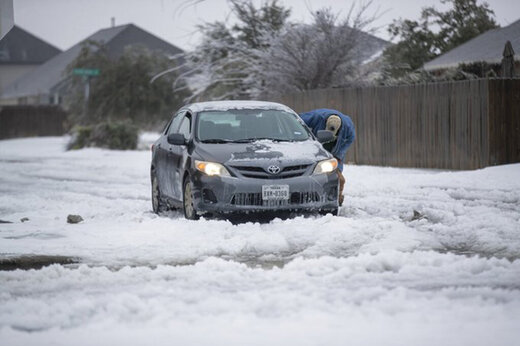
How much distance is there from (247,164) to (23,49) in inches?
3663

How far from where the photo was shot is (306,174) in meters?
11.4

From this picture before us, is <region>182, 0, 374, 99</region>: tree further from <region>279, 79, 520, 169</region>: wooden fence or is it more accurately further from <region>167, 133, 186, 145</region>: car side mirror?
<region>167, 133, 186, 145</region>: car side mirror

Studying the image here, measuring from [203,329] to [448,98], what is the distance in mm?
15775

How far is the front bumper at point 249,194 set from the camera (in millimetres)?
11109

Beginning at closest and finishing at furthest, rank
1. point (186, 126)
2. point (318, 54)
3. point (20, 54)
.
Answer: point (186, 126) → point (318, 54) → point (20, 54)

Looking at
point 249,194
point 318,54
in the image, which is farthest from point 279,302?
point 318,54

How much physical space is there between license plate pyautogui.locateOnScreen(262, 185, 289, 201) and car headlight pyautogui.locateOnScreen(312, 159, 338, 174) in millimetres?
549

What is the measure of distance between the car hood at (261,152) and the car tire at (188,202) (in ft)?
1.37

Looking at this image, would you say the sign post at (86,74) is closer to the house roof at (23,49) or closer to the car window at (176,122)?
the car window at (176,122)

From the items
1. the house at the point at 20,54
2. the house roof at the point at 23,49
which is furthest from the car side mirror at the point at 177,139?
the house roof at the point at 23,49

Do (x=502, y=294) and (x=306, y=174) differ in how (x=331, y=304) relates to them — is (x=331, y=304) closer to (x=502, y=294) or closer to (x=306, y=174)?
(x=502, y=294)

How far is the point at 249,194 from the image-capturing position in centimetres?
1113

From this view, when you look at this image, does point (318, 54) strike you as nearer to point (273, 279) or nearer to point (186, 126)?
point (186, 126)

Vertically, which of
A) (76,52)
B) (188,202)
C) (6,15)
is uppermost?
(76,52)
